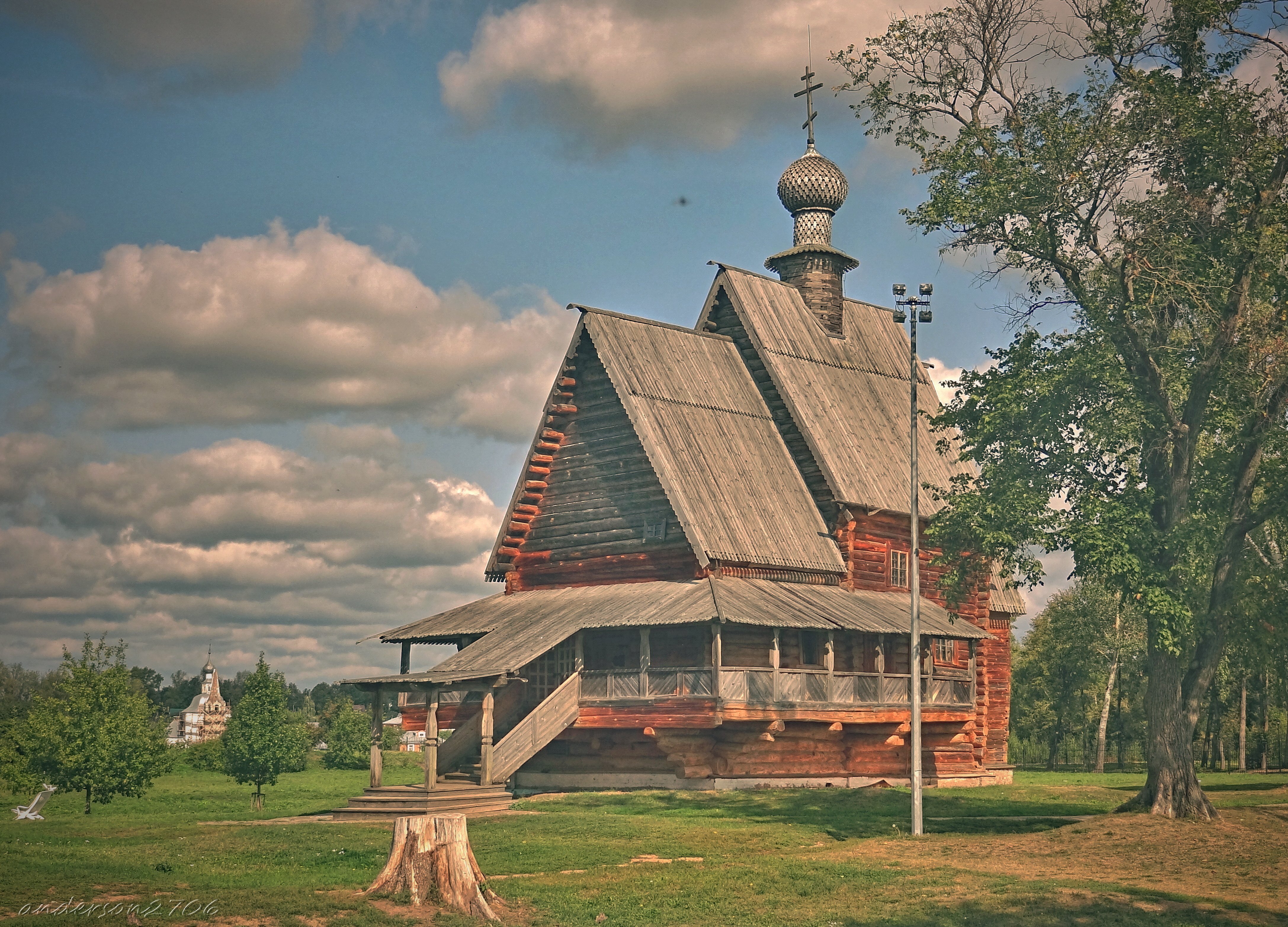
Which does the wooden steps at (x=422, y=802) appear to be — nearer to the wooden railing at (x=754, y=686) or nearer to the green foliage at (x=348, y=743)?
the wooden railing at (x=754, y=686)

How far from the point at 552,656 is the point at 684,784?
17.9ft

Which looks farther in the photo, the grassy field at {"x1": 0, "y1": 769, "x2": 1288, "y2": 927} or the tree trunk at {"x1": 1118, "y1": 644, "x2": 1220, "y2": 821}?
the tree trunk at {"x1": 1118, "y1": 644, "x2": 1220, "y2": 821}

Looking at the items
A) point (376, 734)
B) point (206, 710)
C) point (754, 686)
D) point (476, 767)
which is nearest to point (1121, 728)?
point (754, 686)

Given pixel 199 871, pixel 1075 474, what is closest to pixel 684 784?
pixel 1075 474

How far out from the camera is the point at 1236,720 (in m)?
70.8

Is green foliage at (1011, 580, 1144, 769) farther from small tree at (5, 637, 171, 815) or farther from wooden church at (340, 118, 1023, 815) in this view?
small tree at (5, 637, 171, 815)

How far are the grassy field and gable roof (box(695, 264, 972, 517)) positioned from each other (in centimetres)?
1214

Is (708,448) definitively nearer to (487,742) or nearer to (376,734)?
(487,742)

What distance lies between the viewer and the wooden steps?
31688mm

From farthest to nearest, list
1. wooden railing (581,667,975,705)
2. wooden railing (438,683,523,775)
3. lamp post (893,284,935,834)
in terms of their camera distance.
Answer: wooden railing (438,683,523,775) → wooden railing (581,667,975,705) → lamp post (893,284,935,834)

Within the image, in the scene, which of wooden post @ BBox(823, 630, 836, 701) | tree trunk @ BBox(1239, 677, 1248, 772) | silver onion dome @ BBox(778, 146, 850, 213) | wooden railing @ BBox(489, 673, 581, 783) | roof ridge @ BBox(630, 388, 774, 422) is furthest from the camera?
tree trunk @ BBox(1239, 677, 1248, 772)

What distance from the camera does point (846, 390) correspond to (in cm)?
4775

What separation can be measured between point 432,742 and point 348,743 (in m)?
41.7

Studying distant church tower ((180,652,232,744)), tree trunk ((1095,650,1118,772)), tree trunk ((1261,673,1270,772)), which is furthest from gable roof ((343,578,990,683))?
distant church tower ((180,652,232,744))
